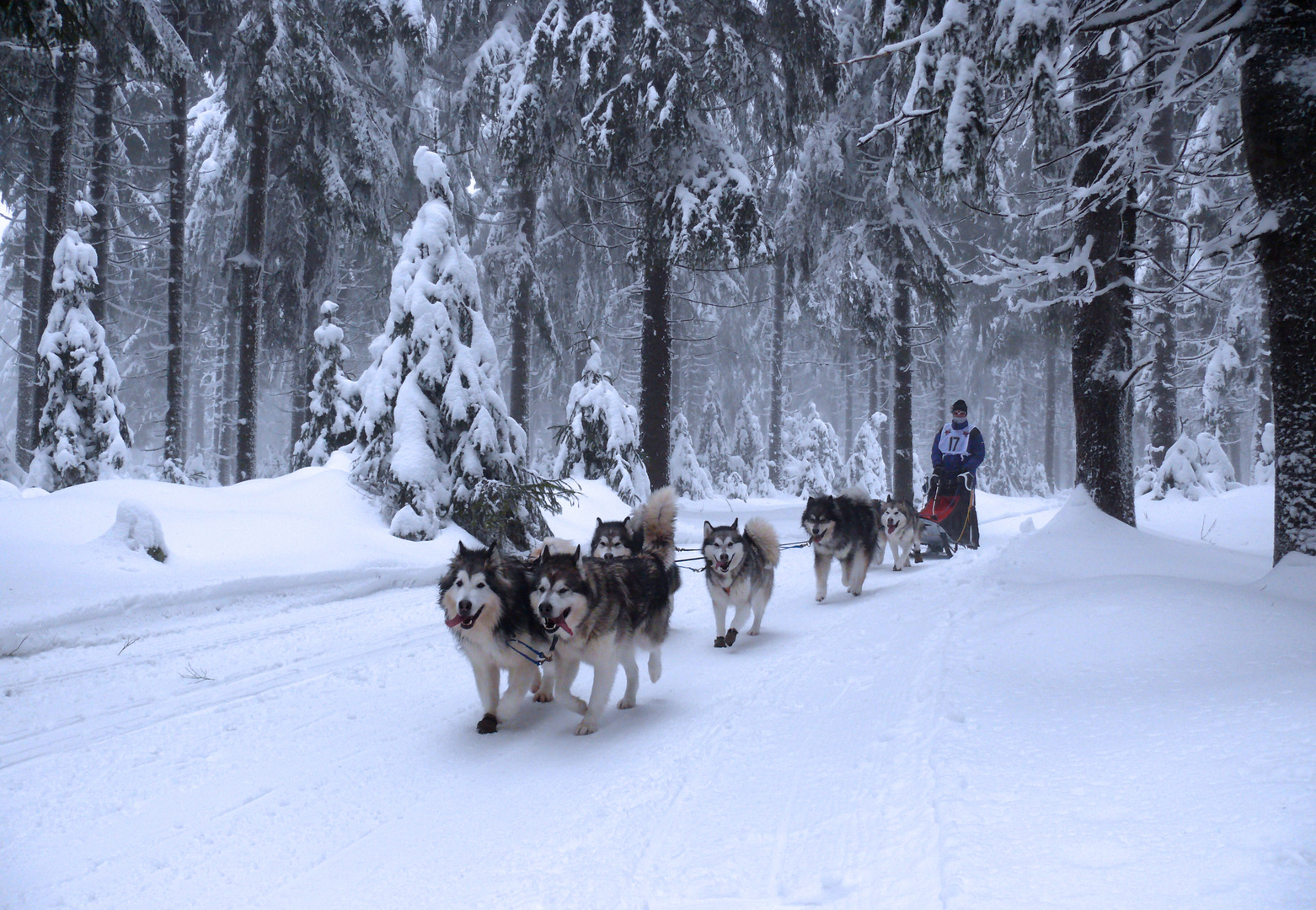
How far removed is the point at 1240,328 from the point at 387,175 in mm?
24445

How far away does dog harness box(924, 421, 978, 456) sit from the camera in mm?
11594

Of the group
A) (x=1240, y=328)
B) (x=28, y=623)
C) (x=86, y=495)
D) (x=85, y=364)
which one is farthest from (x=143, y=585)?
(x=1240, y=328)

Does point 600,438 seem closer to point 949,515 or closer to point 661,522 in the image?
point 949,515

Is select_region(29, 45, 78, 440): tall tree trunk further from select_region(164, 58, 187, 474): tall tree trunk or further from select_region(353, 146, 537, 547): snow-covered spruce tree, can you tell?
select_region(353, 146, 537, 547): snow-covered spruce tree

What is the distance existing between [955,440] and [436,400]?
836cm

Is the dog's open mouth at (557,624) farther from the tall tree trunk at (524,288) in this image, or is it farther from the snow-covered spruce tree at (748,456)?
the snow-covered spruce tree at (748,456)

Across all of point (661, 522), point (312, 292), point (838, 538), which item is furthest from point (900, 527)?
point (312, 292)

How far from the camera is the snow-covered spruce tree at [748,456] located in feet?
106

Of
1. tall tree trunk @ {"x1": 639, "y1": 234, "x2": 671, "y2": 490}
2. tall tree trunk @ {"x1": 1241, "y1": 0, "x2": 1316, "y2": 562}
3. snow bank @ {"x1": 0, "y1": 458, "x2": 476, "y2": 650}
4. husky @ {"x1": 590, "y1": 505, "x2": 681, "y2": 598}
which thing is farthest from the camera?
tall tree trunk @ {"x1": 639, "y1": 234, "x2": 671, "y2": 490}

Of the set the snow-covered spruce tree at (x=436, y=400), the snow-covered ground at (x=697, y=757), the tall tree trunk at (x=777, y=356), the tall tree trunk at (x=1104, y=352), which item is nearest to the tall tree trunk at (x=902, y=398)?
the tall tree trunk at (x=1104, y=352)

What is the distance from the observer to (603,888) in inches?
106

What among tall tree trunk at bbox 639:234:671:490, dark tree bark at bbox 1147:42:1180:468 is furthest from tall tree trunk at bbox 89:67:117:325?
dark tree bark at bbox 1147:42:1180:468

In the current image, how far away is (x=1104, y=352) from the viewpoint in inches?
336

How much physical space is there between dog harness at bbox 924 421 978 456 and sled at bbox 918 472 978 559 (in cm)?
42
